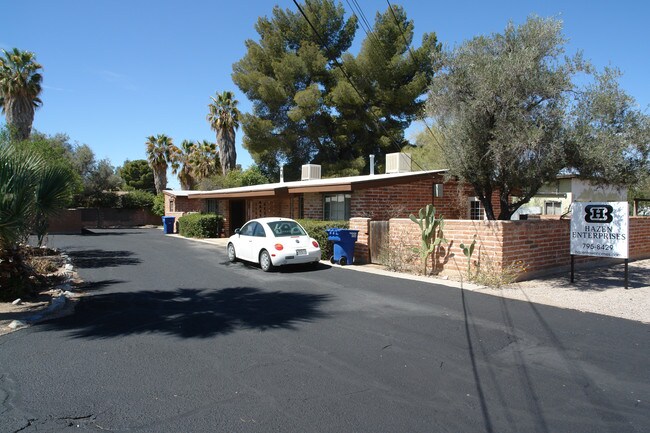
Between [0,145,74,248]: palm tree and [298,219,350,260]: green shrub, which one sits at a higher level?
[0,145,74,248]: palm tree

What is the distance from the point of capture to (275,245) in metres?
12.3

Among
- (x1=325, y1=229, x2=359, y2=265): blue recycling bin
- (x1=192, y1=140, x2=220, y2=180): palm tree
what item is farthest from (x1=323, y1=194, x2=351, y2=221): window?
(x1=192, y1=140, x2=220, y2=180): palm tree

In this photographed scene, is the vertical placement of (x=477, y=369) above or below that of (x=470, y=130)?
below

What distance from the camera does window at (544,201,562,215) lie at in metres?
25.6

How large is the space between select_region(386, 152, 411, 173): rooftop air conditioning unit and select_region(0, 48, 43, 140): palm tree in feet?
68.5

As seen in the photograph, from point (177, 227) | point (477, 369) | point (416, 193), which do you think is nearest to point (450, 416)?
point (477, 369)

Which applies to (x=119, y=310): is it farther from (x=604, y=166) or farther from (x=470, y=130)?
(x=604, y=166)

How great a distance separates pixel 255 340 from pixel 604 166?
803 centimetres

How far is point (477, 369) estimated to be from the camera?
200 inches

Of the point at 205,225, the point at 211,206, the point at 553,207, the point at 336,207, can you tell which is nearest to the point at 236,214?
the point at 205,225

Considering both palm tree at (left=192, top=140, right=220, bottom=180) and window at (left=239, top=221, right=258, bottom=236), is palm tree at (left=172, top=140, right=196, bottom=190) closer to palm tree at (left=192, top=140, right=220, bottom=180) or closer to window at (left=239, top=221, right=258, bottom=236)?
palm tree at (left=192, top=140, right=220, bottom=180)

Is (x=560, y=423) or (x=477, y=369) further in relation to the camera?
(x=477, y=369)

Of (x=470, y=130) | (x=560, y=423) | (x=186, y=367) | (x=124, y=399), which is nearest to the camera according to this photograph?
→ (x=560, y=423)

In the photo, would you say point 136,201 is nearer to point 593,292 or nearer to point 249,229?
point 249,229
